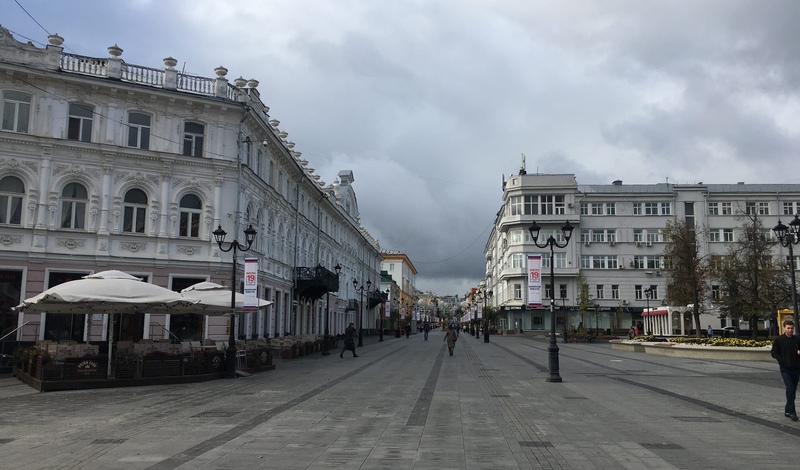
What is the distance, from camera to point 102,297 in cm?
1689

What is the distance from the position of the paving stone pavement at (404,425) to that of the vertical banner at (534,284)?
2.65m

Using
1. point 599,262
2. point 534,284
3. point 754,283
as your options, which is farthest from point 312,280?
point 599,262

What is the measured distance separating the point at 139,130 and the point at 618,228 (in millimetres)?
60169

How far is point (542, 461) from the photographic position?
8156mm

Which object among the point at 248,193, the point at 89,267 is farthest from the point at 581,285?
the point at 89,267

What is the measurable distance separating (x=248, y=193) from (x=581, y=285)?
1786 inches

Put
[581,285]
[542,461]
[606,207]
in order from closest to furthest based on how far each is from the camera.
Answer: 1. [542,461]
2. [581,285]
3. [606,207]

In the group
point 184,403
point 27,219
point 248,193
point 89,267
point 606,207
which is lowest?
point 184,403

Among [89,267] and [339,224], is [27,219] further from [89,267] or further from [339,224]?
[339,224]

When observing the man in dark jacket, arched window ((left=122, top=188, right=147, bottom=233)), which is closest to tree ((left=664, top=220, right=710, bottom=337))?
the man in dark jacket

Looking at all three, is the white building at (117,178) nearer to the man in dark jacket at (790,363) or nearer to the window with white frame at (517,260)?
Answer: the man in dark jacket at (790,363)

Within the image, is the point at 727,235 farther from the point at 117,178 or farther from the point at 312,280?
the point at 117,178

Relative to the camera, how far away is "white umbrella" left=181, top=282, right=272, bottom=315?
20.8m

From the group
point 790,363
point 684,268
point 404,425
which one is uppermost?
point 684,268
